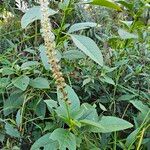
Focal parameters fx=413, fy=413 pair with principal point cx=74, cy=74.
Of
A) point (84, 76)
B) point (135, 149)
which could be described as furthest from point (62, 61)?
point (135, 149)

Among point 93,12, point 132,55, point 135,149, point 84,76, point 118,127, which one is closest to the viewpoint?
point 118,127

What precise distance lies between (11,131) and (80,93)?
359mm

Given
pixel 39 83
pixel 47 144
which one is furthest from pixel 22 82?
pixel 47 144

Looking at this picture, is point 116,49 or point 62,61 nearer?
point 62,61

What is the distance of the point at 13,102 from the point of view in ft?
4.80

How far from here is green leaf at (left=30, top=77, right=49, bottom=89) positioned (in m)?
1.42

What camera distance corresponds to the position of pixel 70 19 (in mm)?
2404

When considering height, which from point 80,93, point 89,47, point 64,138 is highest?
point 89,47

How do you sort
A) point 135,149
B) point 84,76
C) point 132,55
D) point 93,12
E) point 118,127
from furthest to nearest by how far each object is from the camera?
point 93,12
point 132,55
point 84,76
point 135,149
point 118,127

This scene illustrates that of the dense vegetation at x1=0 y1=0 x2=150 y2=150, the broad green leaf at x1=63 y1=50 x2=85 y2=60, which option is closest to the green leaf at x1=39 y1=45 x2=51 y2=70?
the dense vegetation at x1=0 y1=0 x2=150 y2=150

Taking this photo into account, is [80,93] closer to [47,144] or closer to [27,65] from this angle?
[27,65]

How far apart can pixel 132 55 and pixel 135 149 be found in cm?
51

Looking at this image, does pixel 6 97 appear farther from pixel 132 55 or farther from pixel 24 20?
pixel 132 55

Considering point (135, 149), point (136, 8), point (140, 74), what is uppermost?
point (136, 8)
